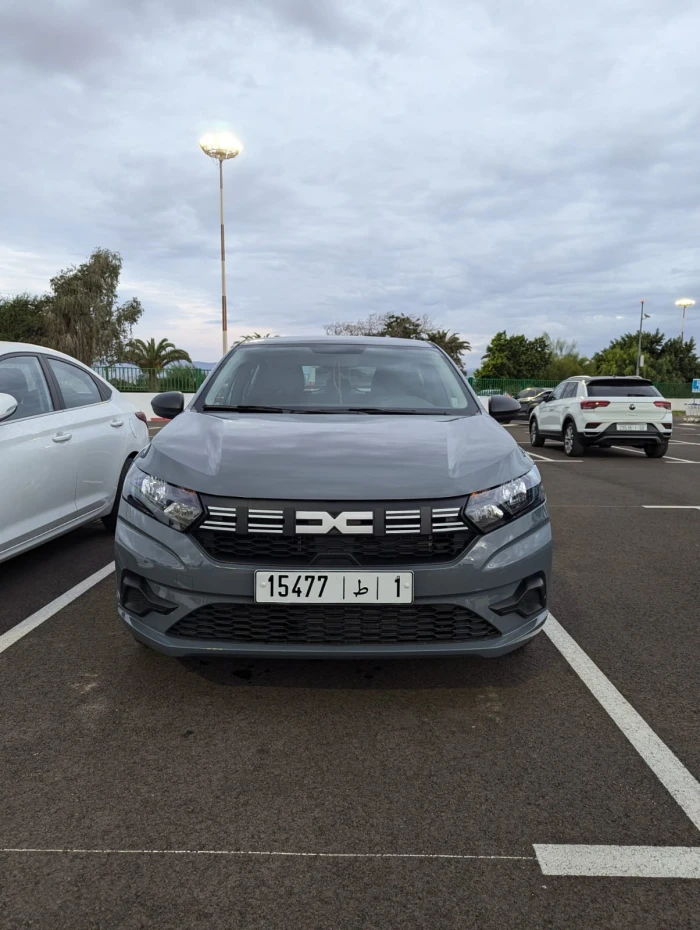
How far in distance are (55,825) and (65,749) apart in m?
0.45

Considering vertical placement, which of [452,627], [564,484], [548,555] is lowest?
[564,484]

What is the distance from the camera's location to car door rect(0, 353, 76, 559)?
407 cm

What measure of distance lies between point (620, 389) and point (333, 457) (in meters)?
11.6

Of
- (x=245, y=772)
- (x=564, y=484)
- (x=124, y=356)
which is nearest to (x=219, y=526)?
(x=245, y=772)

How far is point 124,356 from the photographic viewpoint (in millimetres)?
48188

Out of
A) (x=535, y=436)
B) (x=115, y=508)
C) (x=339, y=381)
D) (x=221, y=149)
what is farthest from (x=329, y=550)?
(x=221, y=149)

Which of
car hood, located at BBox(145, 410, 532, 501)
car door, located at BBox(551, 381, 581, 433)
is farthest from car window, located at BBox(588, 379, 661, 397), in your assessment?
car hood, located at BBox(145, 410, 532, 501)

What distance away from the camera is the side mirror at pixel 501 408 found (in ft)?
14.3

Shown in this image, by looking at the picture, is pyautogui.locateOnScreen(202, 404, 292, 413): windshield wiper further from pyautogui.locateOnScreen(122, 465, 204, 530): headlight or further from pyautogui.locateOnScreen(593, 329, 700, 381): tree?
pyautogui.locateOnScreen(593, 329, 700, 381): tree

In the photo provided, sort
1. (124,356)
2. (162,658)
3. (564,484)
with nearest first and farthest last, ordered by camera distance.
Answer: (162,658)
(564,484)
(124,356)

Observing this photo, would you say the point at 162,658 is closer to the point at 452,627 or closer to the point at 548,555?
the point at 452,627

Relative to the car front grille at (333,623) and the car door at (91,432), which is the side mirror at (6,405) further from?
the car front grille at (333,623)

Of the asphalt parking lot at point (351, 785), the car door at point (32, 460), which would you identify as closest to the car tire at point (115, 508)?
the car door at point (32, 460)

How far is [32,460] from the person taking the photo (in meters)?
4.29
